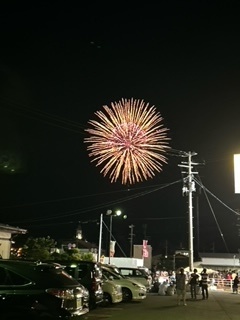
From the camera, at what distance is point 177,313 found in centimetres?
1475

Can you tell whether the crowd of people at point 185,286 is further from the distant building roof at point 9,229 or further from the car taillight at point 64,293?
the car taillight at point 64,293

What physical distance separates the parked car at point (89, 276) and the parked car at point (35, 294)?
489 cm

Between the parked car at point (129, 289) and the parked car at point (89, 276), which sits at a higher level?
the parked car at point (89, 276)

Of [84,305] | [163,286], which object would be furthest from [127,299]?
[84,305]

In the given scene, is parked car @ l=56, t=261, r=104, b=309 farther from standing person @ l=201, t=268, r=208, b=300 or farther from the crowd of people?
standing person @ l=201, t=268, r=208, b=300

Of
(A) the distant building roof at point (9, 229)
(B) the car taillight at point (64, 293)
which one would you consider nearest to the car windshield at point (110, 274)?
(B) the car taillight at point (64, 293)

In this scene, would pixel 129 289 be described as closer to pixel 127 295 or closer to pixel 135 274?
pixel 127 295

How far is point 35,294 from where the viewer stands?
24.7 feet

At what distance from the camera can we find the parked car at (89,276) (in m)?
13.2

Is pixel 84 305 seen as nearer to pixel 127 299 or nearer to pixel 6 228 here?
pixel 127 299

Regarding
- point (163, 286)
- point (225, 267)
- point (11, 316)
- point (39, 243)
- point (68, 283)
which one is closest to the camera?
point (11, 316)

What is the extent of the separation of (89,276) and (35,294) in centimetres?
607

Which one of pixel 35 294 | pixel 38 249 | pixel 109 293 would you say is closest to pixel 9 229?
pixel 38 249

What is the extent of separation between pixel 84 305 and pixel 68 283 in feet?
2.29
